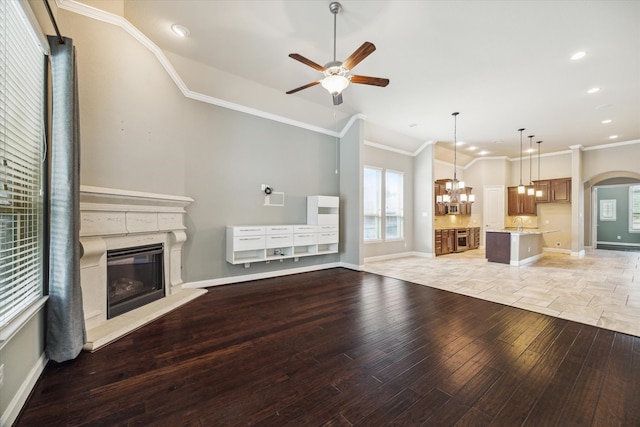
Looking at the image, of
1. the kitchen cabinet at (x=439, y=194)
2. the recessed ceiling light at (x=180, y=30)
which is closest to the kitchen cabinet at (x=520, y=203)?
the kitchen cabinet at (x=439, y=194)

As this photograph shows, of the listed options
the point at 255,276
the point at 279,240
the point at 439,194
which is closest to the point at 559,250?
the point at 439,194

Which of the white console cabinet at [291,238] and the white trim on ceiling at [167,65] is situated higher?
the white trim on ceiling at [167,65]

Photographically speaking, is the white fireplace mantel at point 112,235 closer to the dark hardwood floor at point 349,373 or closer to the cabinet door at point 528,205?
the dark hardwood floor at point 349,373

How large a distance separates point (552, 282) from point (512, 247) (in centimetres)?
175

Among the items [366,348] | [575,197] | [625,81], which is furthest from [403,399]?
[575,197]

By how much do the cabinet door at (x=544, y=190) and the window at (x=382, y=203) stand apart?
17.6 feet

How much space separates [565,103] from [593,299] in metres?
3.85

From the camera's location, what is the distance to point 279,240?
502cm

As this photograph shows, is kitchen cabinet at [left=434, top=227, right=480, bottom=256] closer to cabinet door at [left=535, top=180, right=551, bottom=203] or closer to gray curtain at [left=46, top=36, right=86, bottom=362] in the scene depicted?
cabinet door at [left=535, top=180, right=551, bottom=203]

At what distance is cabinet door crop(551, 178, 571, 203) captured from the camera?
28.3 feet

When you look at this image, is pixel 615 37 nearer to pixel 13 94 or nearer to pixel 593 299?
pixel 593 299

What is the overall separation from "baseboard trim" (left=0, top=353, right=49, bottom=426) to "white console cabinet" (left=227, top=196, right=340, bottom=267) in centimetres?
262

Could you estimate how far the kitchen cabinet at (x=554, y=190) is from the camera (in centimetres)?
867

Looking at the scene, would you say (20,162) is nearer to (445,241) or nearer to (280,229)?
(280,229)
